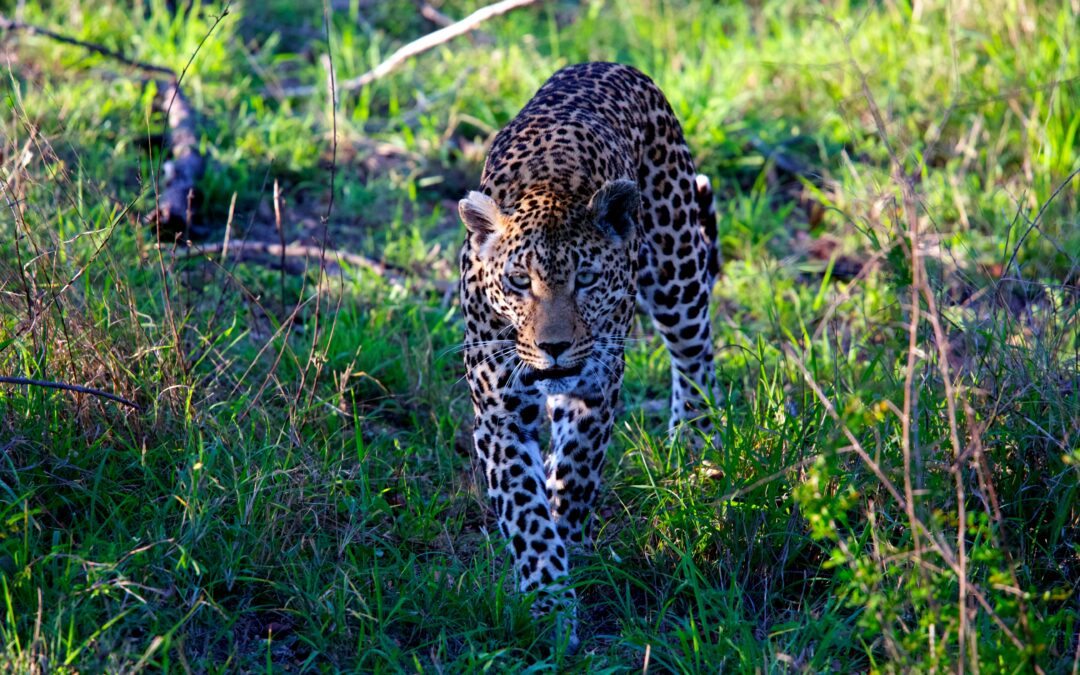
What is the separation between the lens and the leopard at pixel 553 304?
504 centimetres

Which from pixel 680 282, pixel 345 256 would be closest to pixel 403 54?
pixel 345 256

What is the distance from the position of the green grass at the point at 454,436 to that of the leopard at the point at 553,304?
238mm

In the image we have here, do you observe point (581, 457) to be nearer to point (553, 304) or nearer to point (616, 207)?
point (553, 304)

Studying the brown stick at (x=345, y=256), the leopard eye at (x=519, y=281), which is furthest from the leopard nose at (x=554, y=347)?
the brown stick at (x=345, y=256)

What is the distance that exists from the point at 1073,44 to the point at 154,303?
262 inches

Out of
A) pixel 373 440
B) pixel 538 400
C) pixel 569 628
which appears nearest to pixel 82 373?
pixel 373 440

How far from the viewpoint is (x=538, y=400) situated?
17.6ft

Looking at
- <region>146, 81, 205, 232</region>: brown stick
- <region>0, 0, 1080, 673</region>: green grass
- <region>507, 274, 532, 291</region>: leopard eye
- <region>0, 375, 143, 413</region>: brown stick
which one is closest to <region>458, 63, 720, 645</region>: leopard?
<region>507, 274, 532, 291</region>: leopard eye

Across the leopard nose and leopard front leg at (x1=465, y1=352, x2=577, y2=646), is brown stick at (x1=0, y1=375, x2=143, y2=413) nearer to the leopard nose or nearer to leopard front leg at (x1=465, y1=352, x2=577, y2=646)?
leopard front leg at (x1=465, y1=352, x2=577, y2=646)

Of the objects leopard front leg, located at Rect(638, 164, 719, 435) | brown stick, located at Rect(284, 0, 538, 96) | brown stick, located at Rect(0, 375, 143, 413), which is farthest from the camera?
brown stick, located at Rect(284, 0, 538, 96)

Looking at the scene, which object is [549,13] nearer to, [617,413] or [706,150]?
[706,150]

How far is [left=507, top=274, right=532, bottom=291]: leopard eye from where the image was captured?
502cm

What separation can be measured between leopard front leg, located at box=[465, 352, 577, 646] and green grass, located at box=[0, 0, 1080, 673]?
0.15 metres

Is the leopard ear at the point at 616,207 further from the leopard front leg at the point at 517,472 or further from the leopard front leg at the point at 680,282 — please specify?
the leopard front leg at the point at 680,282
